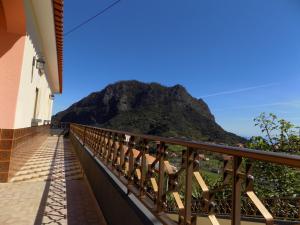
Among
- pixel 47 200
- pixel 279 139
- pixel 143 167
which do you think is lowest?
pixel 47 200

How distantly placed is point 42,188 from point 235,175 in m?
4.61

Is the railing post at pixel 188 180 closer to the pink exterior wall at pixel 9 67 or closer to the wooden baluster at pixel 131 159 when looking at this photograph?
the wooden baluster at pixel 131 159

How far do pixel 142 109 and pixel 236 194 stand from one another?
65.7 metres

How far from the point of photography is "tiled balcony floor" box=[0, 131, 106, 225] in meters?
3.52

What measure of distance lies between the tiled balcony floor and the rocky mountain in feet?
132

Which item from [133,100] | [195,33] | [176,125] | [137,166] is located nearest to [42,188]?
[137,166]

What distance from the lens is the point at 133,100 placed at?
7650cm

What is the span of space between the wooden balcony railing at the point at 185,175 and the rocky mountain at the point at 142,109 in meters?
43.1

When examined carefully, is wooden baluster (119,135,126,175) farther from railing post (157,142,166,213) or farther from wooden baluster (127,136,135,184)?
railing post (157,142,166,213)

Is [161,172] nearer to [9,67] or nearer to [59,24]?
[9,67]

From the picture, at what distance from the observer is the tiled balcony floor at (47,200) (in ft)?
11.5

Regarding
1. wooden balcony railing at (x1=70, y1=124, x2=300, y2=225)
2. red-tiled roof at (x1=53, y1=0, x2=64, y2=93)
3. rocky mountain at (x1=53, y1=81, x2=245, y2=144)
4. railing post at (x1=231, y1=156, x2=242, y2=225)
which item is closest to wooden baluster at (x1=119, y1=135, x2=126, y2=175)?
wooden balcony railing at (x1=70, y1=124, x2=300, y2=225)

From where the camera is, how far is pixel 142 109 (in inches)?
2635

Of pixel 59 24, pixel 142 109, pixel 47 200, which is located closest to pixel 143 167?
pixel 47 200
